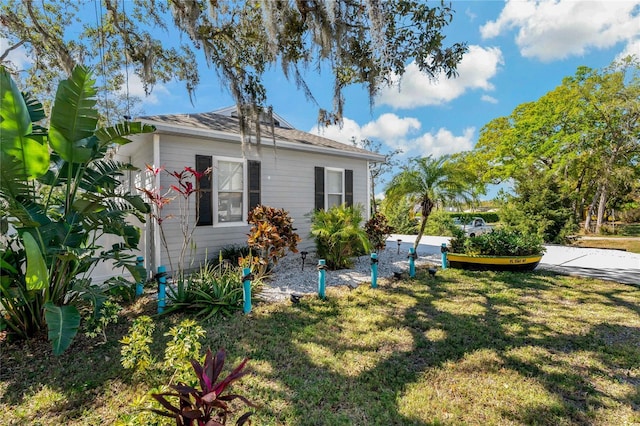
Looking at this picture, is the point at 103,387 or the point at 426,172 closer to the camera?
the point at 103,387

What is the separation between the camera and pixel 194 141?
22.6ft

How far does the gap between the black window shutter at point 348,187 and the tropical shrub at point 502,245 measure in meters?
→ 3.55

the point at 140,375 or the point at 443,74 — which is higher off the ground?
the point at 443,74

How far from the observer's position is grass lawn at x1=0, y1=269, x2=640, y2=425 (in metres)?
2.43

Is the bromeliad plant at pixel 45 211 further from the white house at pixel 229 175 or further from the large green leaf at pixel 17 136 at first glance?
the white house at pixel 229 175

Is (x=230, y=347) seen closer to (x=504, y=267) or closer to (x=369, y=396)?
(x=369, y=396)

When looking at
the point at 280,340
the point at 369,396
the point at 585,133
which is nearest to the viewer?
the point at 369,396

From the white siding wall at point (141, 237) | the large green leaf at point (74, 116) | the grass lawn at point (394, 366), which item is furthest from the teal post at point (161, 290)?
the large green leaf at point (74, 116)

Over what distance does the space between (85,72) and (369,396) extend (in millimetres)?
4463

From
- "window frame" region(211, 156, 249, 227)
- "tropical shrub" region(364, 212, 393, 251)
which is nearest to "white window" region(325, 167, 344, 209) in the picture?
"tropical shrub" region(364, 212, 393, 251)

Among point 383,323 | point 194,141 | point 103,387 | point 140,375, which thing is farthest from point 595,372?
point 194,141

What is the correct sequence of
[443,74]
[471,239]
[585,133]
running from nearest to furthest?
[443,74] → [471,239] → [585,133]

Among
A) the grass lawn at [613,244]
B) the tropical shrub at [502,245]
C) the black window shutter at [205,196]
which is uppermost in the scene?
the black window shutter at [205,196]

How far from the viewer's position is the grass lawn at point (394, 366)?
2.43 meters
